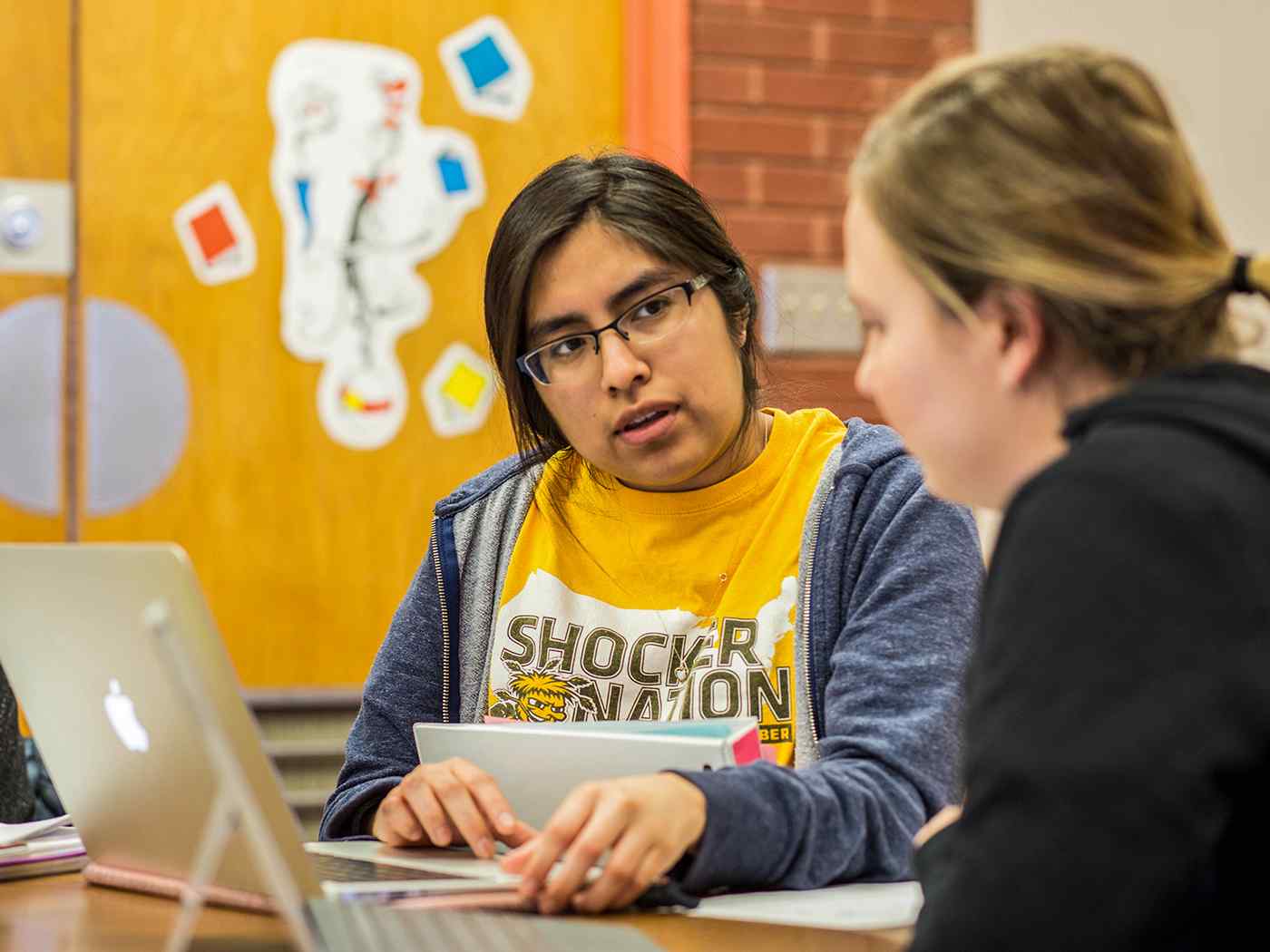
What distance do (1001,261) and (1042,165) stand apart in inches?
2.1

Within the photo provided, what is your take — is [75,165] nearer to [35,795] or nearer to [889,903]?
[35,795]

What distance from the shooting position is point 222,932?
3.17 ft

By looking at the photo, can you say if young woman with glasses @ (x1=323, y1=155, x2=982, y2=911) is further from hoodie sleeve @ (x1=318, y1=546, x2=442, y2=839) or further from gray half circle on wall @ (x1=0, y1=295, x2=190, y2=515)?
gray half circle on wall @ (x1=0, y1=295, x2=190, y2=515)

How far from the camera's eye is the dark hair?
1.52 meters

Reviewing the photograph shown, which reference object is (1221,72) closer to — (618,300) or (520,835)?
(618,300)

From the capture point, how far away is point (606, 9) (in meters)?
3.03

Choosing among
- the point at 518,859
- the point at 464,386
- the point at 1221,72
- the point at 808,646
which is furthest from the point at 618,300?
the point at 1221,72

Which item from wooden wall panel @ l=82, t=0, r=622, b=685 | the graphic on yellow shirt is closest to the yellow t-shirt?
the graphic on yellow shirt

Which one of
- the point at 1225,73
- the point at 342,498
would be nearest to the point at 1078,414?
the point at 342,498

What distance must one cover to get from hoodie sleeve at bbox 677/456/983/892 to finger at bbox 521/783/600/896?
0.30 ft

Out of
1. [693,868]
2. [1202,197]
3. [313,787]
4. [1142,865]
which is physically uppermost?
[1202,197]

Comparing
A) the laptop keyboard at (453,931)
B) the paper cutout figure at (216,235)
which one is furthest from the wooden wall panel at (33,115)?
the laptop keyboard at (453,931)

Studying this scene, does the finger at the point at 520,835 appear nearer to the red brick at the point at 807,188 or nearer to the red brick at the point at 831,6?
the red brick at the point at 807,188

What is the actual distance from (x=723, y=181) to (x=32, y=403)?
1.32 meters
